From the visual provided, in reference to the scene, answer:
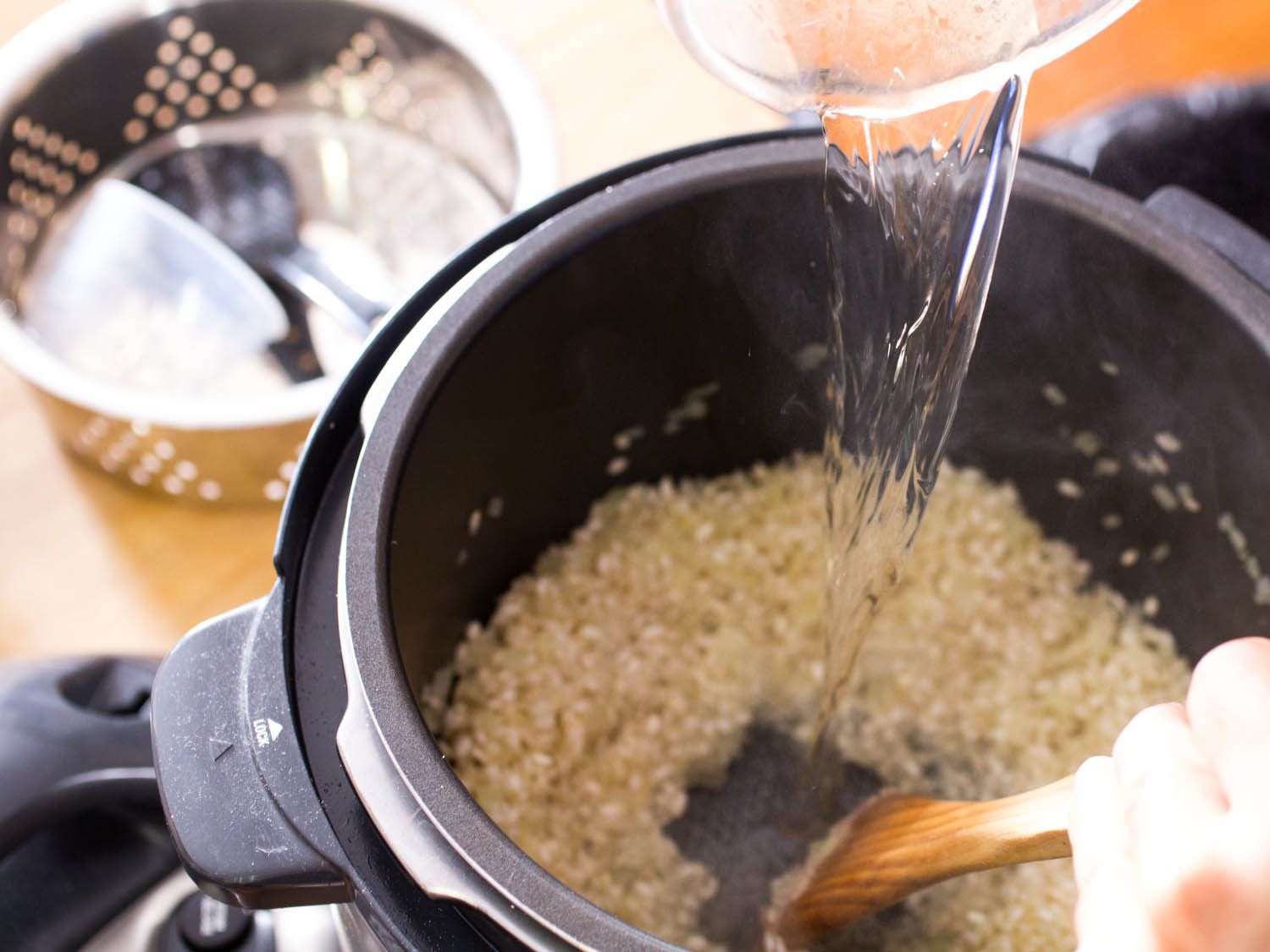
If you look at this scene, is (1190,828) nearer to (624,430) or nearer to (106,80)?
(624,430)

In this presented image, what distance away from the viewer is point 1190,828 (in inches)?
14.2

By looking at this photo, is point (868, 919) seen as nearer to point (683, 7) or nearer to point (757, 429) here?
point (757, 429)

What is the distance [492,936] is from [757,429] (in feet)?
1.76

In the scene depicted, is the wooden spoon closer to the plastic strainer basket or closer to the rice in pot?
the rice in pot

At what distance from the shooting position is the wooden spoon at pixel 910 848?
0.56 m

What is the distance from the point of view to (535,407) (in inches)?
32.9

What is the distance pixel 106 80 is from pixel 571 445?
2.02ft

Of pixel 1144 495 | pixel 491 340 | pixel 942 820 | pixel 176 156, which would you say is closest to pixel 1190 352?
pixel 1144 495

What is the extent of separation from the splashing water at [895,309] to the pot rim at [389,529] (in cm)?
7

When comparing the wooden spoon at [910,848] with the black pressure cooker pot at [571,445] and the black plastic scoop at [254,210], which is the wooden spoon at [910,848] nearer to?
the black pressure cooker pot at [571,445]

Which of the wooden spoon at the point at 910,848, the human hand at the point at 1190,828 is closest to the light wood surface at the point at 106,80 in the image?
the wooden spoon at the point at 910,848

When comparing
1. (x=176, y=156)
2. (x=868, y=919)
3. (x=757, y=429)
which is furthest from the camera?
(x=176, y=156)

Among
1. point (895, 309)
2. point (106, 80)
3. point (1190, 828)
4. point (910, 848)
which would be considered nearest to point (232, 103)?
point (106, 80)

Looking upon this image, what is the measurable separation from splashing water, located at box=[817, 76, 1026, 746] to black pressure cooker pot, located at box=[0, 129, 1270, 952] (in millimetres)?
56
